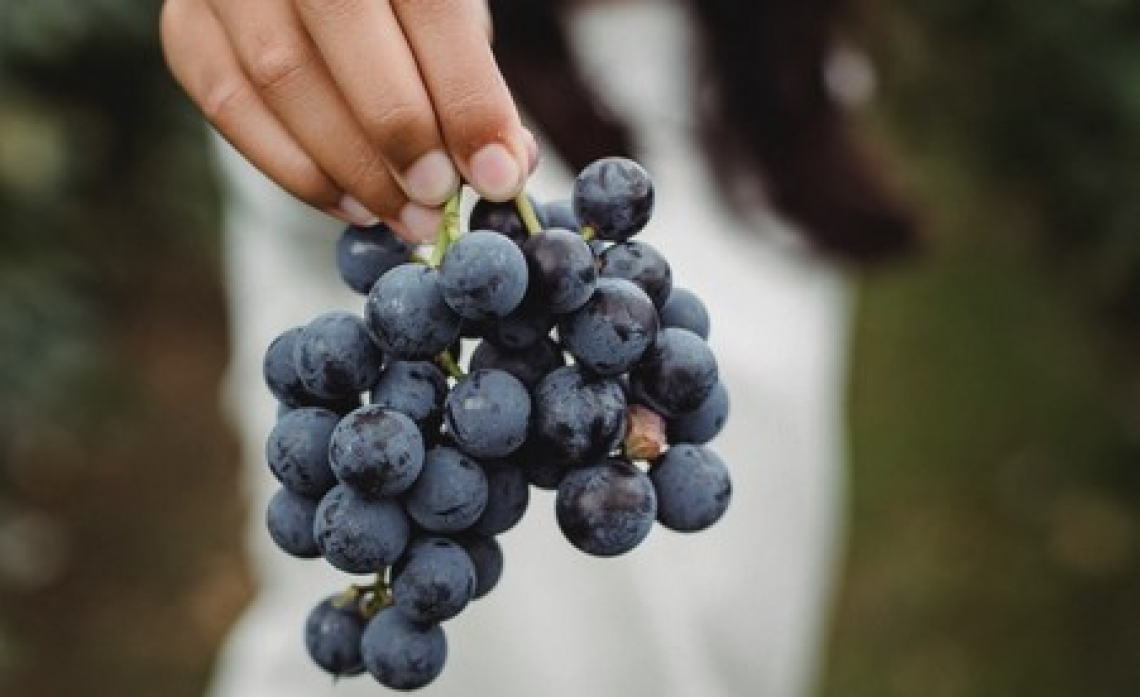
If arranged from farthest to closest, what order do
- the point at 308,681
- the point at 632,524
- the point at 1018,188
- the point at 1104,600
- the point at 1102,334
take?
1. the point at 1018,188
2. the point at 1102,334
3. the point at 1104,600
4. the point at 308,681
5. the point at 632,524

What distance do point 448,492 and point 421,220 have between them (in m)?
0.15

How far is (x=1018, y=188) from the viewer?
419 cm

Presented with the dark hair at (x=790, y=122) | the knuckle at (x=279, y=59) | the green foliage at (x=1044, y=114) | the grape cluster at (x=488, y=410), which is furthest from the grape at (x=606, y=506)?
the green foliage at (x=1044, y=114)

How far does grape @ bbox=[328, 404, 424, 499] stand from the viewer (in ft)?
2.01

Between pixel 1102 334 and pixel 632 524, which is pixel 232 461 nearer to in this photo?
pixel 1102 334

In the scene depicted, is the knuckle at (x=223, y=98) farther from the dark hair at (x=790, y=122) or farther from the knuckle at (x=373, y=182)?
the dark hair at (x=790, y=122)

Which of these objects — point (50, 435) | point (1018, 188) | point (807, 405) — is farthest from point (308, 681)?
point (1018, 188)

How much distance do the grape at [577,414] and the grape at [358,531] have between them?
3.1 inches

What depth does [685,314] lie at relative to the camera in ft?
2.36

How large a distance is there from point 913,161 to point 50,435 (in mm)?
2755

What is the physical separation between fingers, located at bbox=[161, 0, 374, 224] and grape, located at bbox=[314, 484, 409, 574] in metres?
0.17

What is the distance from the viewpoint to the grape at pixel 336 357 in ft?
2.13

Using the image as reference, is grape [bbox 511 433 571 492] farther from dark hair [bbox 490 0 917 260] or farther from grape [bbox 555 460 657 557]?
dark hair [bbox 490 0 917 260]

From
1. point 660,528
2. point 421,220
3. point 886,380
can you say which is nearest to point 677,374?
point 421,220
